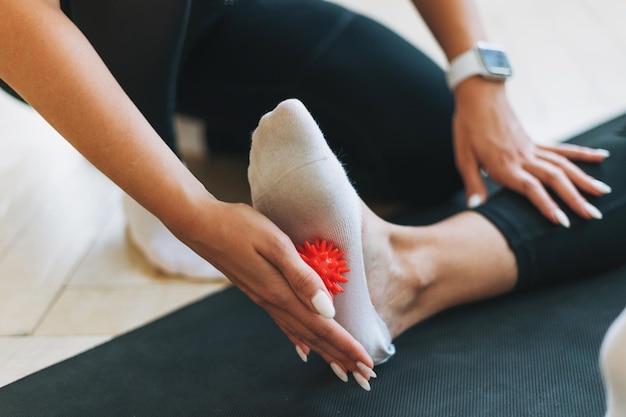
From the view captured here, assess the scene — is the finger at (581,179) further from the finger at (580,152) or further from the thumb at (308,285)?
the thumb at (308,285)

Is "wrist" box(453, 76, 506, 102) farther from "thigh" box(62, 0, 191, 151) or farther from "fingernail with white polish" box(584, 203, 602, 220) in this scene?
"thigh" box(62, 0, 191, 151)

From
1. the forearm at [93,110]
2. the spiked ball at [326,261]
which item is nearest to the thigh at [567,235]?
the spiked ball at [326,261]

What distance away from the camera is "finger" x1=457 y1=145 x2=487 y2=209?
0.95 m

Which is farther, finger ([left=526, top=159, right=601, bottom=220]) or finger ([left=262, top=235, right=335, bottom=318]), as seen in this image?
finger ([left=526, top=159, right=601, bottom=220])

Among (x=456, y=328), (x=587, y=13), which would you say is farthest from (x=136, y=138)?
(x=587, y=13)

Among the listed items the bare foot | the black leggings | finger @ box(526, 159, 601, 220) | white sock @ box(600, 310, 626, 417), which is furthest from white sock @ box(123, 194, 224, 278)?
white sock @ box(600, 310, 626, 417)

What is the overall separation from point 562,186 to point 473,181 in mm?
141

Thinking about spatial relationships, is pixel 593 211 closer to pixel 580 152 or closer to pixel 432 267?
pixel 580 152

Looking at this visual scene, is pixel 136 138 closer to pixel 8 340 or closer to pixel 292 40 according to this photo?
pixel 8 340

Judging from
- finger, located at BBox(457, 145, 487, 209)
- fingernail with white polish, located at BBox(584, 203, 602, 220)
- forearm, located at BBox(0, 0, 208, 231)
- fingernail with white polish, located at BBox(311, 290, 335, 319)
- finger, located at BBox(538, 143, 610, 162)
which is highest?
forearm, located at BBox(0, 0, 208, 231)

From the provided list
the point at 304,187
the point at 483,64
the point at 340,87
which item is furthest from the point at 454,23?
the point at 304,187

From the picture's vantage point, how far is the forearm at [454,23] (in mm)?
981

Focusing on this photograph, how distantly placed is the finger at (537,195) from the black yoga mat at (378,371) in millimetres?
88

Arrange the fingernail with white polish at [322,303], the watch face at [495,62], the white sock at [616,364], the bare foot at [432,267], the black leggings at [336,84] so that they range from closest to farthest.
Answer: the white sock at [616,364]
the fingernail with white polish at [322,303]
the bare foot at [432,267]
the watch face at [495,62]
the black leggings at [336,84]
